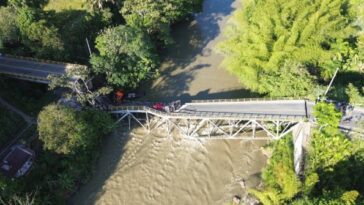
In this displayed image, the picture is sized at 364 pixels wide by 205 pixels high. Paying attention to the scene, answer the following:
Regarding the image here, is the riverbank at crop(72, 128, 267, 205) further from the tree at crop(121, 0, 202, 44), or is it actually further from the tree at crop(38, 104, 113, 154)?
the tree at crop(121, 0, 202, 44)

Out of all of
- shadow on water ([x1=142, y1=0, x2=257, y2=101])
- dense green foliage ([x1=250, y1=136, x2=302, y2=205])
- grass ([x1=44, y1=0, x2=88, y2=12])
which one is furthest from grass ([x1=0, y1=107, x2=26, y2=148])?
dense green foliage ([x1=250, y1=136, x2=302, y2=205])

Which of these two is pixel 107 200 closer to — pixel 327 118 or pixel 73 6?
pixel 327 118

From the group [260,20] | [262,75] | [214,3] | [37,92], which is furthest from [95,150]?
[214,3]

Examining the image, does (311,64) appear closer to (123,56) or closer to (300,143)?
(300,143)

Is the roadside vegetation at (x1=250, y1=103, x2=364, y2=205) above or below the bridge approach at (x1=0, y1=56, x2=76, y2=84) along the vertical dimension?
below

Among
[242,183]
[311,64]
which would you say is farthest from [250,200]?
[311,64]
